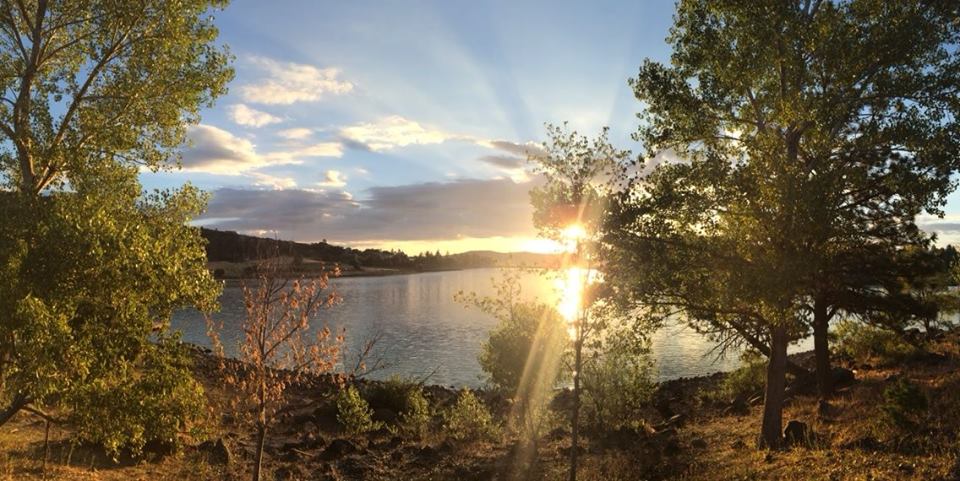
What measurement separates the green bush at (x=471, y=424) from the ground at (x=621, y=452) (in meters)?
0.60

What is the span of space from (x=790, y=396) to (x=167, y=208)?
23.6m

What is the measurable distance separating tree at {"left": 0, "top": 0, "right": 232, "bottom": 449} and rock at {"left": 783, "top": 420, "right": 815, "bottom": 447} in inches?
587

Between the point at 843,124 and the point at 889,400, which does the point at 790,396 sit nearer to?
the point at 889,400

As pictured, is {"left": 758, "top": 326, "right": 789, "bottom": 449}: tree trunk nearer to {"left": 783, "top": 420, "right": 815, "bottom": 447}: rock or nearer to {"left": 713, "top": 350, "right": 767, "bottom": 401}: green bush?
{"left": 783, "top": 420, "right": 815, "bottom": 447}: rock

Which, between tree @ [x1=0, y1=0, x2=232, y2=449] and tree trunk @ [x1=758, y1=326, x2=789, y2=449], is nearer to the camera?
tree @ [x1=0, y1=0, x2=232, y2=449]

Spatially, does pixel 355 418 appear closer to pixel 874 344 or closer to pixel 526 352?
pixel 526 352

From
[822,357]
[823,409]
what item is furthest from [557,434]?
[822,357]

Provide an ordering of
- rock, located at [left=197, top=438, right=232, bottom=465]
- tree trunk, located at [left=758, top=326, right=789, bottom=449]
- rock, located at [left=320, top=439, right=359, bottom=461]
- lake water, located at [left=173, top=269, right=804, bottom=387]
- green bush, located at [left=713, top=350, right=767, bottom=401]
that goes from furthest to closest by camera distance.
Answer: lake water, located at [left=173, top=269, right=804, bottom=387], green bush, located at [left=713, top=350, right=767, bottom=401], rock, located at [left=320, top=439, right=359, bottom=461], rock, located at [left=197, top=438, right=232, bottom=465], tree trunk, located at [left=758, top=326, right=789, bottom=449]

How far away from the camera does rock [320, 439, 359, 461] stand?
19.1m

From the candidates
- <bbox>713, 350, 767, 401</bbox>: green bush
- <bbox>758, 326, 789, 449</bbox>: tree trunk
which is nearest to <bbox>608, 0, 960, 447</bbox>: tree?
<bbox>758, 326, 789, 449</bbox>: tree trunk

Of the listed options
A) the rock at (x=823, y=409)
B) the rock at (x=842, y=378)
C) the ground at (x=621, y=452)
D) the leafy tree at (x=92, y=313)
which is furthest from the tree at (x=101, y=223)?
the rock at (x=842, y=378)

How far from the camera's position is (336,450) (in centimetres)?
1934

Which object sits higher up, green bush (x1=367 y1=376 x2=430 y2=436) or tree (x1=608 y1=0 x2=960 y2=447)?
tree (x1=608 y1=0 x2=960 y2=447)

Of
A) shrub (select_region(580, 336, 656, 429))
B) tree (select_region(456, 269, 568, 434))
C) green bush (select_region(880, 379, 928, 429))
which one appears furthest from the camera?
shrub (select_region(580, 336, 656, 429))
